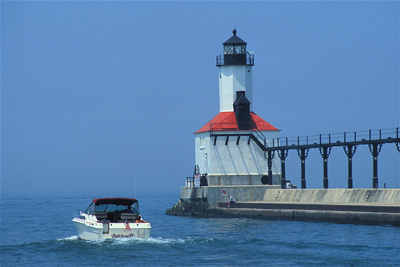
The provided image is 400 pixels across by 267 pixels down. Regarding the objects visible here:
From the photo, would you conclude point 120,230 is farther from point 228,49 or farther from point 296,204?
point 228,49

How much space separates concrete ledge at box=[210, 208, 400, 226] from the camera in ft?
145

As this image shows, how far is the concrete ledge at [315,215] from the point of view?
145 feet

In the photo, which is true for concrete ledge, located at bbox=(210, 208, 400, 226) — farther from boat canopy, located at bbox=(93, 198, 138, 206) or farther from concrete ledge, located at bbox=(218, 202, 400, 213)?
boat canopy, located at bbox=(93, 198, 138, 206)

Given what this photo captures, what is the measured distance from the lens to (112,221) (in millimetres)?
39219

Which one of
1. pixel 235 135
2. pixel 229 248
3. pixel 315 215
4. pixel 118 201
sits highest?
pixel 235 135

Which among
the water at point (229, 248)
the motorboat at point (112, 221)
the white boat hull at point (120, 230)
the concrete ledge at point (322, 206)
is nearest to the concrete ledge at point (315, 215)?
the concrete ledge at point (322, 206)

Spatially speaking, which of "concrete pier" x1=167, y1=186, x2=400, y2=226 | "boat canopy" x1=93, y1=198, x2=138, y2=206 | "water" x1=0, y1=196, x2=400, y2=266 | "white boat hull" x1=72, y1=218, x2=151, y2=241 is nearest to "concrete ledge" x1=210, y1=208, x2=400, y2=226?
"concrete pier" x1=167, y1=186, x2=400, y2=226

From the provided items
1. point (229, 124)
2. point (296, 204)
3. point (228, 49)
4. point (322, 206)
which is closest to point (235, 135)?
point (229, 124)

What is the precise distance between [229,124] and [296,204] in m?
14.1

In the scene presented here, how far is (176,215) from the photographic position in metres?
70.2

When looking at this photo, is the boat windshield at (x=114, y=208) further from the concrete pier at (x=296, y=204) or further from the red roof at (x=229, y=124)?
the red roof at (x=229, y=124)

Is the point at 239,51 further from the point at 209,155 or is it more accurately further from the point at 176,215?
the point at 176,215

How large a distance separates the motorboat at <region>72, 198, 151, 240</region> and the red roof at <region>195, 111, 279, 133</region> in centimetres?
2608

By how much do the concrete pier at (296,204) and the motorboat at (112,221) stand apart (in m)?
13.9
